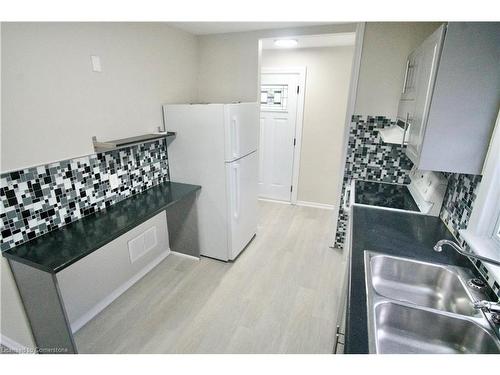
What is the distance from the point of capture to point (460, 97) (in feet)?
4.12

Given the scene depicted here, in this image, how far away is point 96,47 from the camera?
1.78 meters

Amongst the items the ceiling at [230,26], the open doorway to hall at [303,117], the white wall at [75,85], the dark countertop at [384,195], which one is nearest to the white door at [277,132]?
the open doorway to hall at [303,117]

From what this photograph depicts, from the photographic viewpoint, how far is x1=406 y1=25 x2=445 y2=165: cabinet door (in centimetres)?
132

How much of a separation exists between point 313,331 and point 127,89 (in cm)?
232

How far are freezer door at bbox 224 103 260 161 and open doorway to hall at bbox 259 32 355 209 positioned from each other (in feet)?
3.60

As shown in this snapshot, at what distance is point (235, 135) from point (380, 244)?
1496 mm

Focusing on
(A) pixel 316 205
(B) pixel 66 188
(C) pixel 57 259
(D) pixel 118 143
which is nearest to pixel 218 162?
(D) pixel 118 143

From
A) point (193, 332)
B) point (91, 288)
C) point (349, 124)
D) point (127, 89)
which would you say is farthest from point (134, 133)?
point (349, 124)

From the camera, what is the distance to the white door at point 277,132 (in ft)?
12.6

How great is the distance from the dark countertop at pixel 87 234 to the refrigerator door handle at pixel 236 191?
0.47 metres

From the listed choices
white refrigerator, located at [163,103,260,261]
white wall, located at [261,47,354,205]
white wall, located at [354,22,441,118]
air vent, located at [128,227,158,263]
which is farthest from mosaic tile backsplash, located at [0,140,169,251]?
white wall, located at [261,47,354,205]

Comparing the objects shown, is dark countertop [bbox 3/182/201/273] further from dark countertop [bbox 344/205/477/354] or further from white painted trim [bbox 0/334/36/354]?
dark countertop [bbox 344/205/477/354]

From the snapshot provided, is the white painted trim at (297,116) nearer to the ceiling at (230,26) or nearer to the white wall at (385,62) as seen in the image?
the ceiling at (230,26)

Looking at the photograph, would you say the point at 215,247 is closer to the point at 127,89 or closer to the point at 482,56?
the point at 127,89
